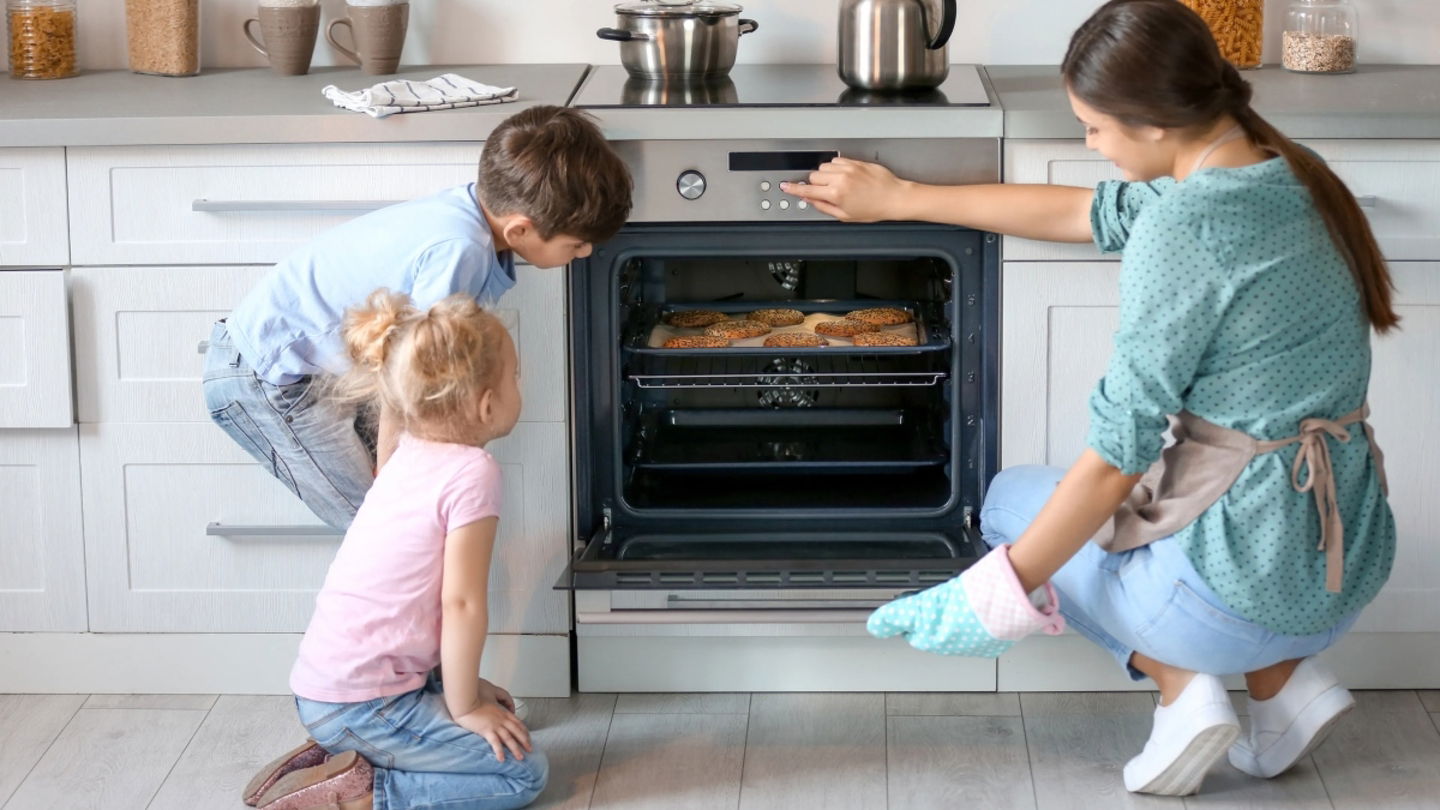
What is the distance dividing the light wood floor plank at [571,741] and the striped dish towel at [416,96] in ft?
3.02

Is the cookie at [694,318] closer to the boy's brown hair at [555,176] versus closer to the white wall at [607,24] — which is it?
the boy's brown hair at [555,176]

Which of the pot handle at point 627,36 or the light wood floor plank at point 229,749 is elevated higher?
the pot handle at point 627,36

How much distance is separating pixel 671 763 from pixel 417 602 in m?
0.47

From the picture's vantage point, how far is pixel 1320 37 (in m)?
2.74

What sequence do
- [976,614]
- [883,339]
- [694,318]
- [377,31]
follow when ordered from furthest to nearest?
1. [377,31]
2. [694,318]
3. [883,339]
4. [976,614]

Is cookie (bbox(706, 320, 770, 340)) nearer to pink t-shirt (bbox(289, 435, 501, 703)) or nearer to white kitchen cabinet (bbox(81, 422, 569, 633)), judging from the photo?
white kitchen cabinet (bbox(81, 422, 569, 633))

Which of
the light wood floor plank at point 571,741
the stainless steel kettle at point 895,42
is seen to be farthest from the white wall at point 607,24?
the light wood floor plank at point 571,741

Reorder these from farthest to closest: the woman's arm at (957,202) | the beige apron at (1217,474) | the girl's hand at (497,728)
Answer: the woman's arm at (957,202) → the girl's hand at (497,728) → the beige apron at (1217,474)

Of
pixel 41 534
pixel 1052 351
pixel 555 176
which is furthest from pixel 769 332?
pixel 41 534

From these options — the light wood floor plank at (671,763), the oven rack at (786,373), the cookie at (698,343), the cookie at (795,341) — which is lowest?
the light wood floor plank at (671,763)

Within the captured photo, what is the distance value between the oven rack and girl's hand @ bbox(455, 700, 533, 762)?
55 cm

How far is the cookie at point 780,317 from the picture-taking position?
104 inches

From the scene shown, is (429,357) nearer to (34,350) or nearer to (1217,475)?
(34,350)

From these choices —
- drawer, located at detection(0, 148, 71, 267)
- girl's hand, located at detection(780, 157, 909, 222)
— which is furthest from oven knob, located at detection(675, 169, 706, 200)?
drawer, located at detection(0, 148, 71, 267)
